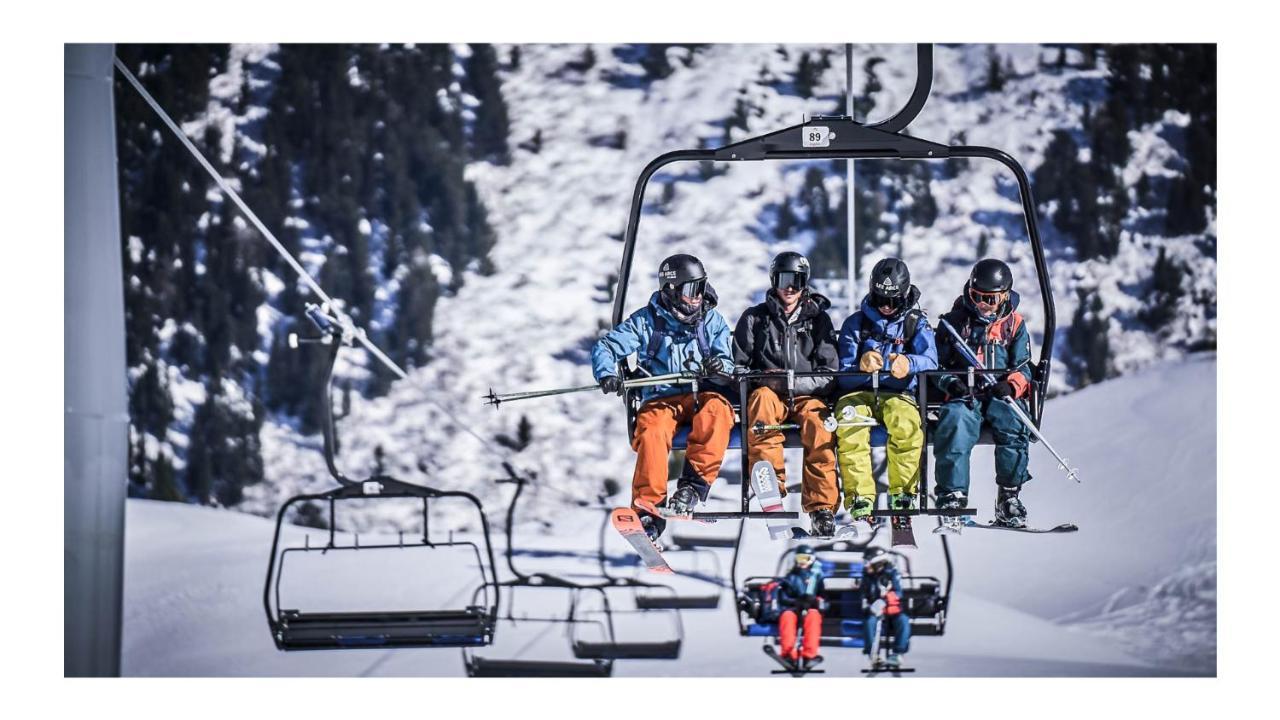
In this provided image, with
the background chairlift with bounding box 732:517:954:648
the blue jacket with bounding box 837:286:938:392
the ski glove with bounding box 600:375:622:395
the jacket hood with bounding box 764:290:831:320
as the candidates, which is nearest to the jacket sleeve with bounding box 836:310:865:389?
the blue jacket with bounding box 837:286:938:392

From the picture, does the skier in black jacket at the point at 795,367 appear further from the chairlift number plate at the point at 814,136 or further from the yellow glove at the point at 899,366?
the chairlift number plate at the point at 814,136

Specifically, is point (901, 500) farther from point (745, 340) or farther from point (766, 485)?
point (745, 340)

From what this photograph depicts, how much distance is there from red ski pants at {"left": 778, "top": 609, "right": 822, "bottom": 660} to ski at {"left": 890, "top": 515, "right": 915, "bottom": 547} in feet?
Answer: 5.35

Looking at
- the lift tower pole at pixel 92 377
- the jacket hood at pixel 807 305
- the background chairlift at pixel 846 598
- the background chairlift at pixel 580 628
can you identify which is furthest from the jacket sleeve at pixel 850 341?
the lift tower pole at pixel 92 377

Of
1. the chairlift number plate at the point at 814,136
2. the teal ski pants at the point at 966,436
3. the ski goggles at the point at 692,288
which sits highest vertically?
the chairlift number plate at the point at 814,136

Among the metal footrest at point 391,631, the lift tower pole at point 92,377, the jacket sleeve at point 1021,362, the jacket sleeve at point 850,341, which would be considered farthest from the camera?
the lift tower pole at point 92,377

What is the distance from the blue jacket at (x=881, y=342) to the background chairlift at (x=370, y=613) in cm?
194

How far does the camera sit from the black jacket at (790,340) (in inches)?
194

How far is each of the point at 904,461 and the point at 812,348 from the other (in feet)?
1.77

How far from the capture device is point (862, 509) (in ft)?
15.2

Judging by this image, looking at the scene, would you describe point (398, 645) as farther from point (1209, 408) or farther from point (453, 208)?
point (1209, 408)

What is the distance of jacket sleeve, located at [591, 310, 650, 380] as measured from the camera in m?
4.78

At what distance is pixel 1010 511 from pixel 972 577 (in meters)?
Answer: 2.00

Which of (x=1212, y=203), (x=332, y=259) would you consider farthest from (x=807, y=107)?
(x=332, y=259)
